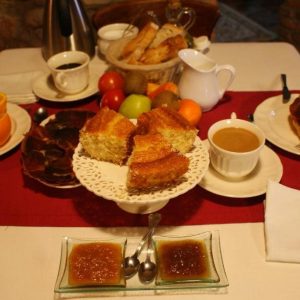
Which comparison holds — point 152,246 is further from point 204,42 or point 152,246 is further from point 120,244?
point 204,42

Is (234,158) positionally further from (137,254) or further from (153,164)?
(137,254)

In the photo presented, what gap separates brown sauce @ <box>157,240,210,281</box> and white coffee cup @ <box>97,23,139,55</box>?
1053 mm

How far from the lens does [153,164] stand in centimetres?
88

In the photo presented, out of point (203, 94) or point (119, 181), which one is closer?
point (119, 181)

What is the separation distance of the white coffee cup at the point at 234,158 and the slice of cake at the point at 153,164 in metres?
0.14

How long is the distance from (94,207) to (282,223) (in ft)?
1.54

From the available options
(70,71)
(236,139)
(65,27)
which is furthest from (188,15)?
(236,139)

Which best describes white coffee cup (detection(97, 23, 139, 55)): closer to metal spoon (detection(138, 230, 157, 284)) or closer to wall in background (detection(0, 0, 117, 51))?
wall in background (detection(0, 0, 117, 51))

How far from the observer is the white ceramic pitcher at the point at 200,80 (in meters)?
1.28

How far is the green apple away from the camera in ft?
4.06

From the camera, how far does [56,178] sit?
1.00m

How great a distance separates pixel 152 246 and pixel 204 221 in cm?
16

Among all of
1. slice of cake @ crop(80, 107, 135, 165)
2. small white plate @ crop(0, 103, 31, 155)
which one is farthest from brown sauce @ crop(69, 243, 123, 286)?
small white plate @ crop(0, 103, 31, 155)

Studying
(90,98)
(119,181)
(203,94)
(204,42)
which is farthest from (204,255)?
(204,42)
